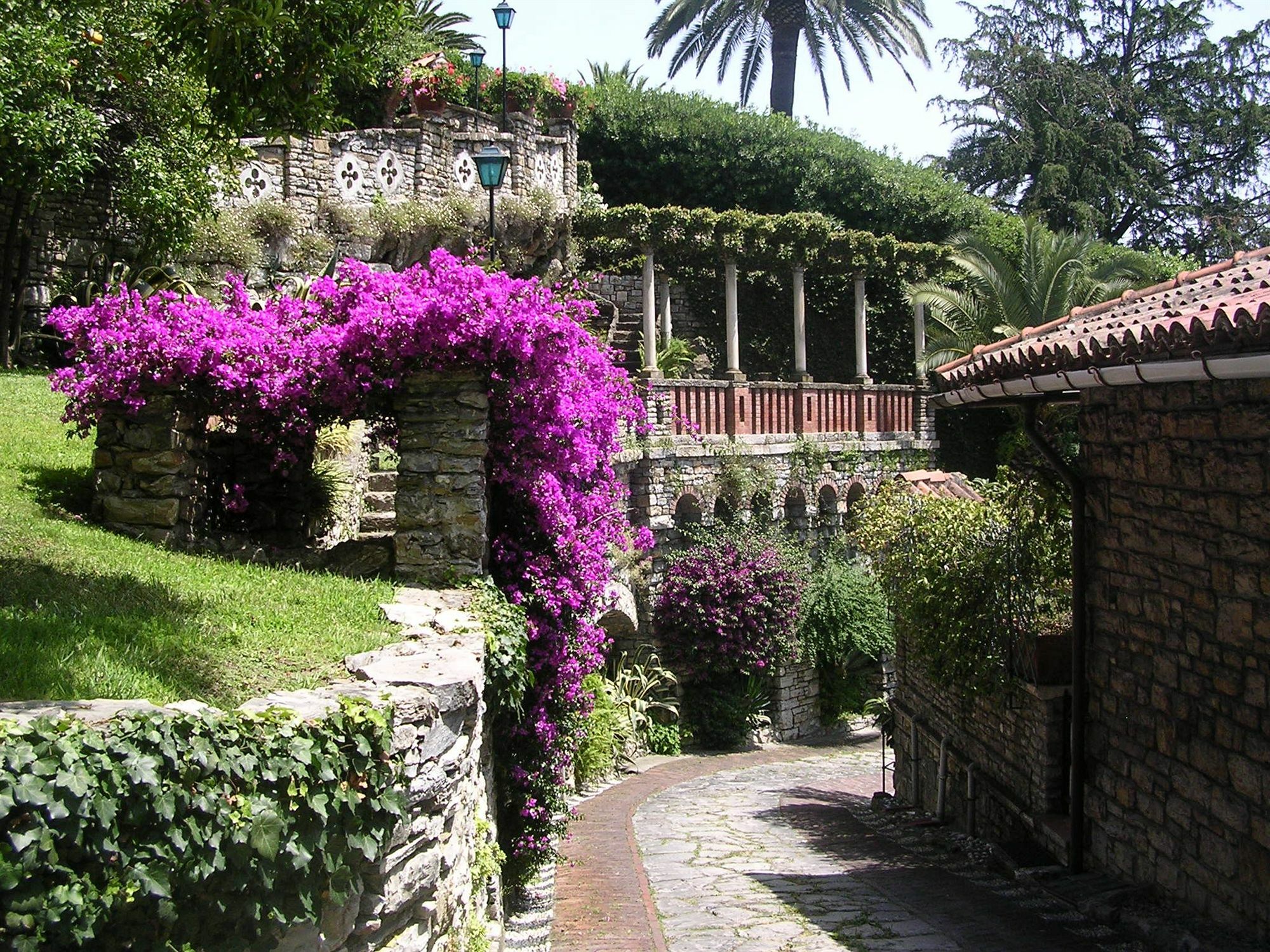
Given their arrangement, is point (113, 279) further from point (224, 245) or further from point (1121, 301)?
point (1121, 301)

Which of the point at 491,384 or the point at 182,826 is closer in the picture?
the point at 182,826

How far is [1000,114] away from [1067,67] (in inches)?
81.4

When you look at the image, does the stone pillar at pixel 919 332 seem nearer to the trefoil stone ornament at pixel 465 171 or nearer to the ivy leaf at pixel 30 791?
the trefoil stone ornament at pixel 465 171

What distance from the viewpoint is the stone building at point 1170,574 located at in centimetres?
608

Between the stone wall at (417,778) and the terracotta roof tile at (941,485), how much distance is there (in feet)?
26.9

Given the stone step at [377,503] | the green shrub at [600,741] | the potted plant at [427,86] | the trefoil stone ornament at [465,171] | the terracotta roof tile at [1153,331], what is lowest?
the green shrub at [600,741]

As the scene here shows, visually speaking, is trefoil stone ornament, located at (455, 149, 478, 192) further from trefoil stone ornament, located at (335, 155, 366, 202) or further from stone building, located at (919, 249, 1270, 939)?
stone building, located at (919, 249, 1270, 939)

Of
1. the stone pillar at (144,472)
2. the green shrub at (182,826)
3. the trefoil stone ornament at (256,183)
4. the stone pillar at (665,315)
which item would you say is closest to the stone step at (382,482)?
the stone pillar at (144,472)

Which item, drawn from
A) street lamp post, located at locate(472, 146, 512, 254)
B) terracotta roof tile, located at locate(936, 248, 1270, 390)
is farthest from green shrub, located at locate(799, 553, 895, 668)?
terracotta roof tile, located at locate(936, 248, 1270, 390)

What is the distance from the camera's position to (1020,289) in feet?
74.5

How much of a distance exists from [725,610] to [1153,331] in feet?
38.8

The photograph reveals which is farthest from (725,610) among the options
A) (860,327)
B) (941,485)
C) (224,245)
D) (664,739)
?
(860,327)

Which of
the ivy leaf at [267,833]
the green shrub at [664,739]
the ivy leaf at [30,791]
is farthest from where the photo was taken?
the green shrub at [664,739]

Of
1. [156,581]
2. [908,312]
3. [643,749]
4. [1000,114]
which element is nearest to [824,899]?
[156,581]
